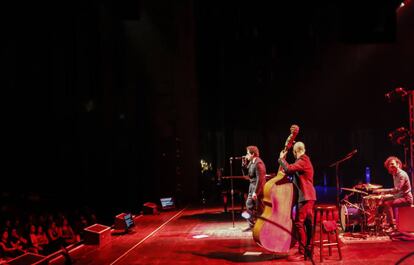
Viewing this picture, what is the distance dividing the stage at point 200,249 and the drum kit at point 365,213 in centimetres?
52

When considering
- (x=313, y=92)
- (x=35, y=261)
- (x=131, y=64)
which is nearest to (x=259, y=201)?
(x=35, y=261)

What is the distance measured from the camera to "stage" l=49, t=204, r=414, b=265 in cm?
641

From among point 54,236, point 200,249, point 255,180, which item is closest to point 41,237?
point 54,236

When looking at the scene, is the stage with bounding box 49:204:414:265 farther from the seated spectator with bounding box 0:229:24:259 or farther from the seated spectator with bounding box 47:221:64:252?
the seated spectator with bounding box 0:229:24:259

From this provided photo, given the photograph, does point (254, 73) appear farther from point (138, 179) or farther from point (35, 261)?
point (35, 261)

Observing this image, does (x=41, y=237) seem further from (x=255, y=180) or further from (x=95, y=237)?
(x=255, y=180)

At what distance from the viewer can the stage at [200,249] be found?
21.0 ft

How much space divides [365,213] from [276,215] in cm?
297

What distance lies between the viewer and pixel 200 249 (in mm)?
7449

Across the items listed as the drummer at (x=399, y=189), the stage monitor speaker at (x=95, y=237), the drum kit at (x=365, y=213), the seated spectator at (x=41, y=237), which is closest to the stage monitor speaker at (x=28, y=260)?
the stage monitor speaker at (x=95, y=237)

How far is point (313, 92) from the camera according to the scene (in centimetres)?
2061

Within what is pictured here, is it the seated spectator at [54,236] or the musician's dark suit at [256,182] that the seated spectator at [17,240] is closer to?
the seated spectator at [54,236]

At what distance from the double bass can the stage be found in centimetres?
40

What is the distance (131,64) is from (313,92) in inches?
318
